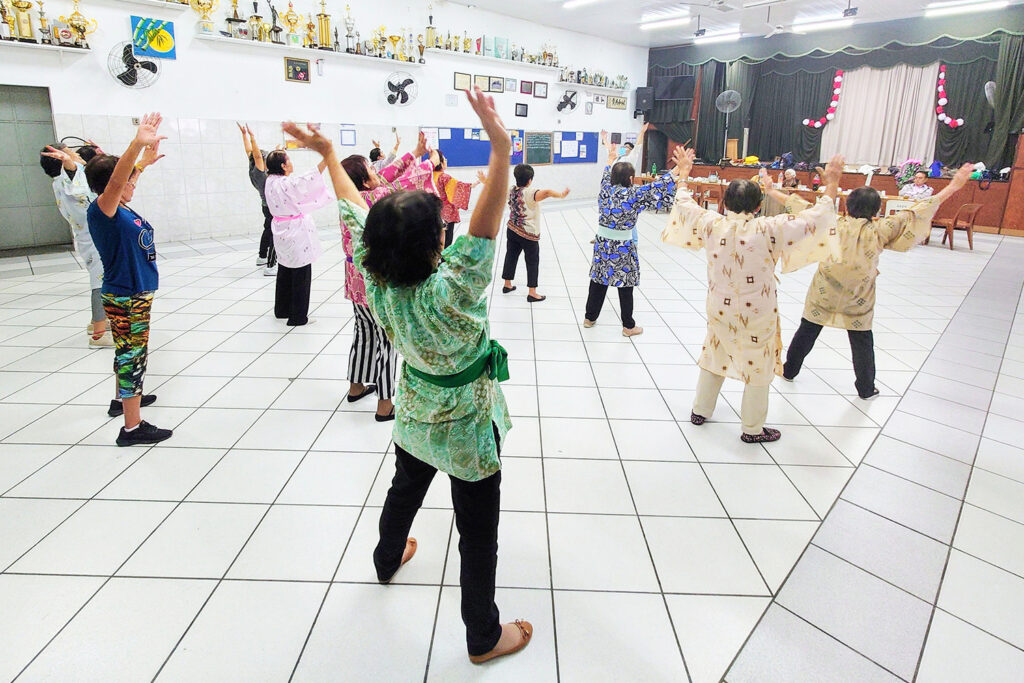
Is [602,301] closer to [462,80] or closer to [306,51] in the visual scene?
[306,51]

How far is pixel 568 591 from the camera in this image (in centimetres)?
186

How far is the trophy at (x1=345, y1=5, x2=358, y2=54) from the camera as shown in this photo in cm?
796

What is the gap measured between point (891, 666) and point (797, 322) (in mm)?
3715

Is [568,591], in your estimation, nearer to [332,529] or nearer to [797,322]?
[332,529]

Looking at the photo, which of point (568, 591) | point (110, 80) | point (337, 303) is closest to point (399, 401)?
point (568, 591)

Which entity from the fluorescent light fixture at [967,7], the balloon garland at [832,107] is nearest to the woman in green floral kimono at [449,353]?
the fluorescent light fixture at [967,7]

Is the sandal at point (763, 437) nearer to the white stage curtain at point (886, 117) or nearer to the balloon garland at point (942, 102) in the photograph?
the white stage curtain at point (886, 117)

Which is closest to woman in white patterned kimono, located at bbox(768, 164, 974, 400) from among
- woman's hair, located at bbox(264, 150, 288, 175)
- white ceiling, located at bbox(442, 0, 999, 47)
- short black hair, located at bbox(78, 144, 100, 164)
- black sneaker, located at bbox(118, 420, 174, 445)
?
woman's hair, located at bbox(264, 150, 288, 175)

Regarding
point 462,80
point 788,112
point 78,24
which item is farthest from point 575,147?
point 78,24

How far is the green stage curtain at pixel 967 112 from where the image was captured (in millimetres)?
9523

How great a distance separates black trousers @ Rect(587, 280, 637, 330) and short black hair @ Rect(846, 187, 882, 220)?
1.55 metres

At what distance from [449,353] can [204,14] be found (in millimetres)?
7322

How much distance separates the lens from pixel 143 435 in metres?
2.68

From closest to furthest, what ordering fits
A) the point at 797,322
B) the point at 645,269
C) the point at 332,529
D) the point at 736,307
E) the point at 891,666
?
the point at 891,666, the point at 332,529, the point at 736,307, the point at 797,322, the point at 645,269
